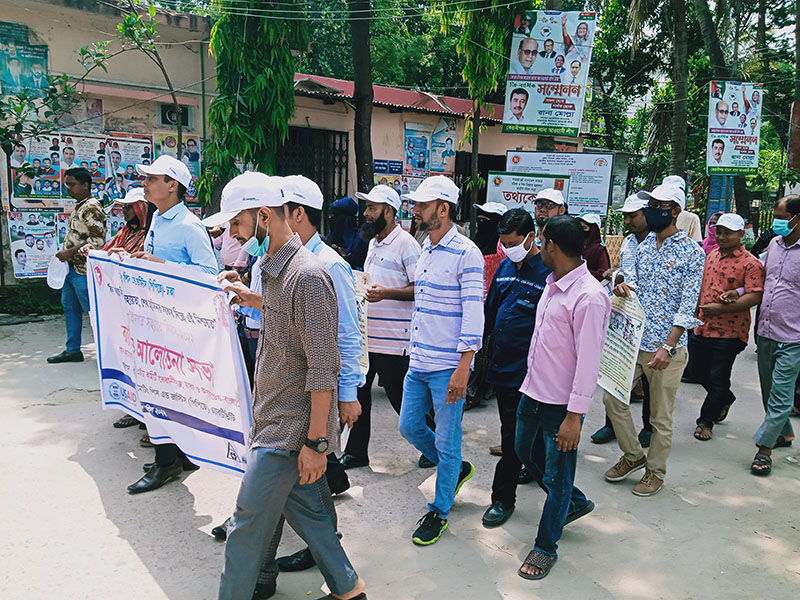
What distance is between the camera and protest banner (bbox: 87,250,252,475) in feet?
11.3

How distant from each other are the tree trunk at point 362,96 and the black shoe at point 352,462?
6.10m

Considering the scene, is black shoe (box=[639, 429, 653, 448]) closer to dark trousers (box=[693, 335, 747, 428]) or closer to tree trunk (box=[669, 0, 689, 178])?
dark trousers (box=[693, 335, 747, 428])

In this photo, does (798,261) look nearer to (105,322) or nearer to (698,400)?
(698,400)

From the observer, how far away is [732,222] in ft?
18.9

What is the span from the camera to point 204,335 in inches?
140

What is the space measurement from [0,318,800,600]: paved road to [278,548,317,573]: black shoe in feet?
0.13

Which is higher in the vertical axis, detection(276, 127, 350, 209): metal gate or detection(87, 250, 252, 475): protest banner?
detection(276, 127, 350, 209): metal gate

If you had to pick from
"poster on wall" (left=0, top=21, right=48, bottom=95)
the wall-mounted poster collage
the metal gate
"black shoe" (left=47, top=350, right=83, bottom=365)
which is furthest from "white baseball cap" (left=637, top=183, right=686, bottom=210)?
"poster on wall" (left=0, top=21, right=48, bottom=95)

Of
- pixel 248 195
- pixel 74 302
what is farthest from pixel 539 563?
pixel 74 302

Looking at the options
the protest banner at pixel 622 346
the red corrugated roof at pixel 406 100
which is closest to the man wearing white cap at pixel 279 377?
the protest banner at pixel 622 346

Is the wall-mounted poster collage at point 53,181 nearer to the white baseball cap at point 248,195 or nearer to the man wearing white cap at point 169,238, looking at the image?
the man wearing white cap at point 169,238

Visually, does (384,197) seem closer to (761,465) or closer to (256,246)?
(256,246)

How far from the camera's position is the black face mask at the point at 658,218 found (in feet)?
15.1

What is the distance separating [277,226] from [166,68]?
860cm
